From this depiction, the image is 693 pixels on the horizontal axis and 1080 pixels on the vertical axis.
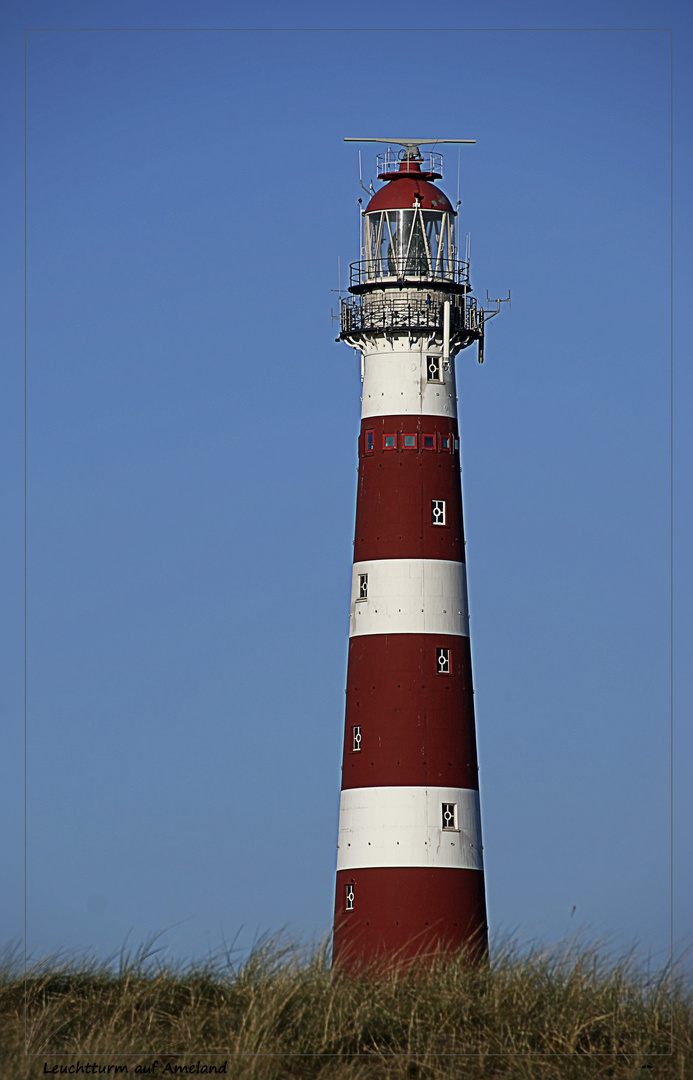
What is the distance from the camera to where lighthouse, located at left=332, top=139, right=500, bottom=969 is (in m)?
39.8

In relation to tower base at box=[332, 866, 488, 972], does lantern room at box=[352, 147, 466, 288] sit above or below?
above

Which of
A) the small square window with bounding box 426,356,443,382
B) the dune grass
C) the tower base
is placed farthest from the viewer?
the small square window with bounding box 426,356,443,382

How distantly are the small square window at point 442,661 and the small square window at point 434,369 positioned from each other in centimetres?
613

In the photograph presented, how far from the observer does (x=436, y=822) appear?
40.1 m

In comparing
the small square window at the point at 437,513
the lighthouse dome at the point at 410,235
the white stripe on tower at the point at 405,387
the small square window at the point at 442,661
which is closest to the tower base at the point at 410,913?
the small square window at the point at 442,661

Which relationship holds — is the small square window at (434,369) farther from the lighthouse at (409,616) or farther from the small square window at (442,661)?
the small square window at (442,661)

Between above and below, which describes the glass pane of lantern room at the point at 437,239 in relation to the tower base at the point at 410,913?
above

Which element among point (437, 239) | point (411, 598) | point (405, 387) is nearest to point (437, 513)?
point (411, 598)

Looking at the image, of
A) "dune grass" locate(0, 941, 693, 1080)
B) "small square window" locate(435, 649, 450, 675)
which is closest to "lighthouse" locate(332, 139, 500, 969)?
"small square window" locate(435, 649, 450, 675)

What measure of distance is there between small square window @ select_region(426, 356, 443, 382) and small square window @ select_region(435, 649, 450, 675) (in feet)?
20.1

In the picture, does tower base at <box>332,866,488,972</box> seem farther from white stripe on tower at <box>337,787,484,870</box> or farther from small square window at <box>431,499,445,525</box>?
small square window at <box>431,499,445,525</box>

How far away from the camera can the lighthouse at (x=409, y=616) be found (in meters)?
39.8

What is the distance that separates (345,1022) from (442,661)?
17.1 m

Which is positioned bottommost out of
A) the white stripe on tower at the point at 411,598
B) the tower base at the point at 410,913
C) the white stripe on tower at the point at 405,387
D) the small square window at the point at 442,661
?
the tower base at the point at 410,913
